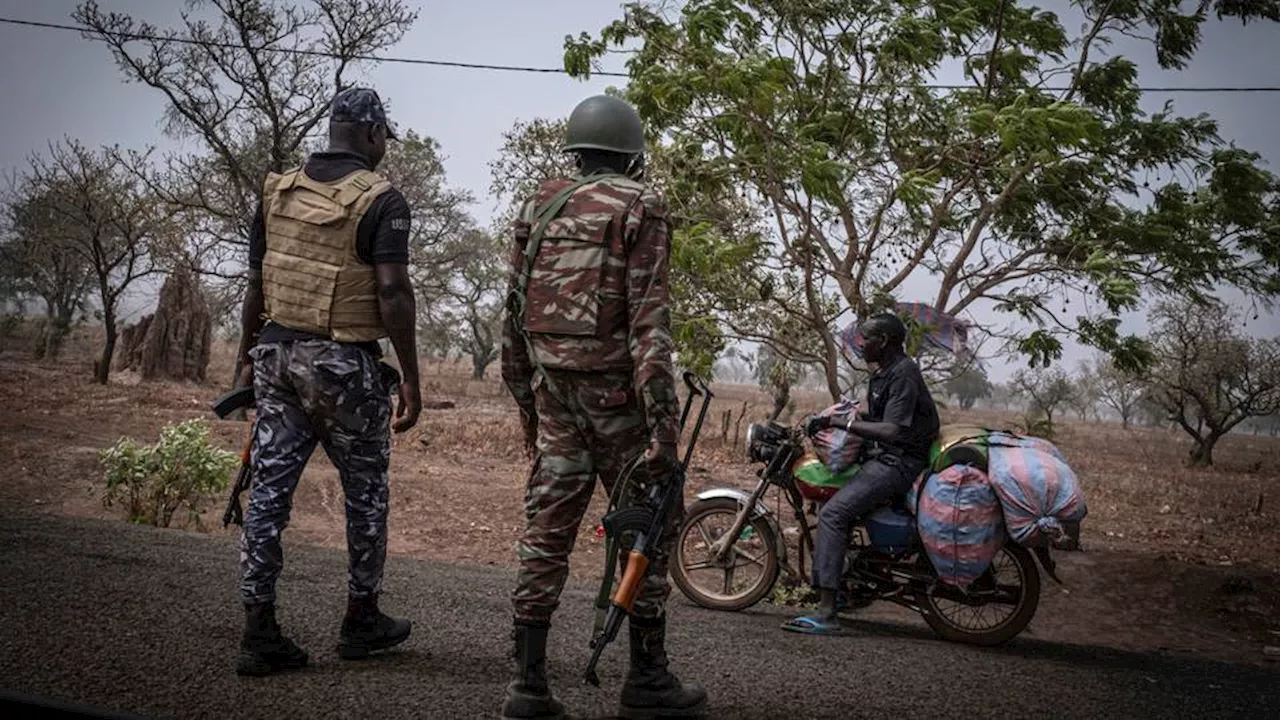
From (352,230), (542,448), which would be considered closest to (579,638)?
(542,448)

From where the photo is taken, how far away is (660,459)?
3107 mm

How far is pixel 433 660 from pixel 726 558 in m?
2.71

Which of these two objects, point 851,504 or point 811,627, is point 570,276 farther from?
point 811,627

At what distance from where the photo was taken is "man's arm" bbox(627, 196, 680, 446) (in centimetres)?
309

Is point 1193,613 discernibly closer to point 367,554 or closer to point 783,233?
point 783,233

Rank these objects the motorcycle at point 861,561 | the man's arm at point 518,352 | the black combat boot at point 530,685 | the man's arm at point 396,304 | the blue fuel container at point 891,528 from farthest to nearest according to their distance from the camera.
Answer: the blue fuel container at point 891,528 < the motorcycle at point 861,561 < the man's arm at point 396,304 < the man's arm at point 518,352 < the black combat boot at point 530,685

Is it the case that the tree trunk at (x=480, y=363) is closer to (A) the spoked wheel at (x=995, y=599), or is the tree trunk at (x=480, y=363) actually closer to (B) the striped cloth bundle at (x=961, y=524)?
(A) the spoked wheel at (x=995, y=599)

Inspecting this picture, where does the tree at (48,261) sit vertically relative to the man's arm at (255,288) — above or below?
above

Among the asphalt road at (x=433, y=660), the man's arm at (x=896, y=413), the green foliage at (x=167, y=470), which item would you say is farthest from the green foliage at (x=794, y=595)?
the green foliage at (x=167, y=470)

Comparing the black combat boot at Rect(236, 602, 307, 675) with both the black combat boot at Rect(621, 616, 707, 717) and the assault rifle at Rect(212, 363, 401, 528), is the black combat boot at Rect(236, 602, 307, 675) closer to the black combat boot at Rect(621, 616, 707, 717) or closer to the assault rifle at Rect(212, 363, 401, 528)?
the assault rifle at Rect(212, 363, 401, 528)

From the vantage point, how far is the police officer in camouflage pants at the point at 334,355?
350 centimetres

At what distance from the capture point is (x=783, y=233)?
8.51m

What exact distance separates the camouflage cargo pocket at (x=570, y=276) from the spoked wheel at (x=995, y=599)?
349 cm

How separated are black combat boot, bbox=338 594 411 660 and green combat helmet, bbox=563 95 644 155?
2.02 meters
